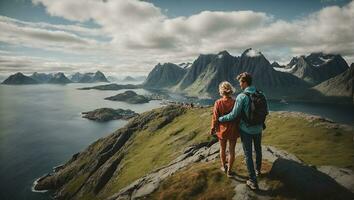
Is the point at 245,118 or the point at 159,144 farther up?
the point at 245,118

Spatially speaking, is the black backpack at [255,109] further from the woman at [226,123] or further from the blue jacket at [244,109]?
the woman at [226,123]

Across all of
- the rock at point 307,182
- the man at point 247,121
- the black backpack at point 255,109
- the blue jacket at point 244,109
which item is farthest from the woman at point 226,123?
the rock at point 307,182

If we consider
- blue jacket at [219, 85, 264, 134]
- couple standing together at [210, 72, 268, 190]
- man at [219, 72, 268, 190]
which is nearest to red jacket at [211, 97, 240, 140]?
couple standing together at [210, 72, 268, 190]

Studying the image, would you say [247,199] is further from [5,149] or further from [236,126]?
[5,149]

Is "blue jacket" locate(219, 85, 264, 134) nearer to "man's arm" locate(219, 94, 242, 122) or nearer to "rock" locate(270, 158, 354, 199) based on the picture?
"man's arm" locate(219, 94, 242, 122)

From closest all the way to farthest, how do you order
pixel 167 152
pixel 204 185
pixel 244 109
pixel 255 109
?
pixel 255 109, pixel 244 109, pixel 204 185, pixel 167 152

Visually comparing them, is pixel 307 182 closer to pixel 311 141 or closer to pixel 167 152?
pixel 311 141

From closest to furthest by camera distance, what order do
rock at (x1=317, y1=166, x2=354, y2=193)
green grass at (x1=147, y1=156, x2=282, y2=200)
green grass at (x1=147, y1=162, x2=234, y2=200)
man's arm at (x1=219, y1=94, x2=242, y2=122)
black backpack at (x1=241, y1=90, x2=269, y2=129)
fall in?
black backpack at (x1=241, y1=90, x2=269, y2=129) < man's arm at (x1=219, y1=94, x2=242, y2=122) < rock at (x1=317, y1=166, x2=354, y2=193) < green grass at (x1=147, y1=156, x2=282, y2=200) < green grass at (x1=147, y1=162, x2=234, y2=200)

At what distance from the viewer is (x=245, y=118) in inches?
595

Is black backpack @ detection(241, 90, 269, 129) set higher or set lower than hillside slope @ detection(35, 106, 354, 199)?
higher

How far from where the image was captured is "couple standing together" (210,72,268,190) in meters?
15.0

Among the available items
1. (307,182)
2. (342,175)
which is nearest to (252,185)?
(307,182)

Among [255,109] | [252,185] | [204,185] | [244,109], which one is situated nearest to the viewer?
[255,109]

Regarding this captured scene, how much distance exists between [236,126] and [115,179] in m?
75.6
